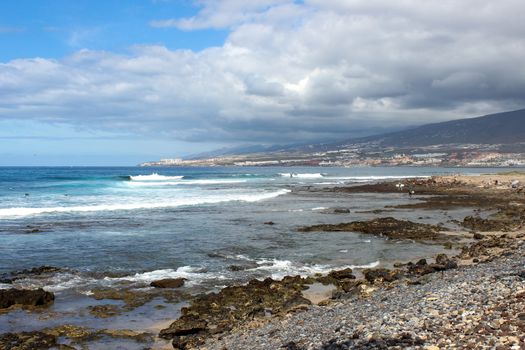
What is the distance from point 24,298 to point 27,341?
3.13m

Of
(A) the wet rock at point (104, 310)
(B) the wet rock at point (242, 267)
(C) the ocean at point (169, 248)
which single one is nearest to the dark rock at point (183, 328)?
(C) the ocean at point (169, 248)

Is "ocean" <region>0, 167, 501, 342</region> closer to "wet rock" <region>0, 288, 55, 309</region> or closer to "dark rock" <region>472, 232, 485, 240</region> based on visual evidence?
"wet rock" <region>0, 288, 55, 309</region>

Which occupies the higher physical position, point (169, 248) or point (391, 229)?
point (169, 248)

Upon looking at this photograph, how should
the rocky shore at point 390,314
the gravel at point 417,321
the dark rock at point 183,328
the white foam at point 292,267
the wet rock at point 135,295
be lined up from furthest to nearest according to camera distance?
the white foam at point 292,267
the wet rock at point 135,295
the dark rock at point 183,328
the rocky shore at point 390,314
the gravel at point 417,321

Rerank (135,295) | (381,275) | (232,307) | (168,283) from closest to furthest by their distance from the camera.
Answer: (232,307)
(135,295)
(168,283)
(381,275)

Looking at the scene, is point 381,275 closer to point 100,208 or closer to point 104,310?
point 104,310

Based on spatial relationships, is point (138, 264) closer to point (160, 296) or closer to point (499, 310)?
point (160, 296)

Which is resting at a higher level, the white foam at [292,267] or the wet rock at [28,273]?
the wet rock at [28,273]

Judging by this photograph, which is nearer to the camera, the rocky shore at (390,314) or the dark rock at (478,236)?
the rocky shore at (390,314)

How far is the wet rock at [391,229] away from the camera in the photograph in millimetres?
23844

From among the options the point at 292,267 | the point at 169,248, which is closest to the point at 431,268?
the point at 292,267

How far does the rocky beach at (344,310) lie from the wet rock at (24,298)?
3cm

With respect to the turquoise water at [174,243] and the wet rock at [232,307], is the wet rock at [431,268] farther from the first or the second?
the wet rock at [232,307]

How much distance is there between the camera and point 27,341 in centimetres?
986
